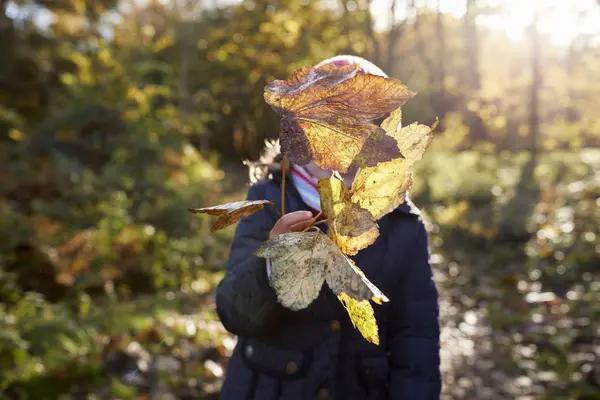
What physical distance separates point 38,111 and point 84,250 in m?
7.66

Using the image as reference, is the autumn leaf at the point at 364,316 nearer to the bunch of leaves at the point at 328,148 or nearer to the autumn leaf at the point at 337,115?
the bunch of leaves at the point at 328,148

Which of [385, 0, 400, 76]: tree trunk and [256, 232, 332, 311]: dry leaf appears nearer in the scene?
[256, 232, 332, 311]: dry leaf

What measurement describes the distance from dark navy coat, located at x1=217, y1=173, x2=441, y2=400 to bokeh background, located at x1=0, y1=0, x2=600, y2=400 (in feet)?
6.04

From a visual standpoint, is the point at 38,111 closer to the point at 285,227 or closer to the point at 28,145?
the point at 28,145

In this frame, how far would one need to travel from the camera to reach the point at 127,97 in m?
7.62

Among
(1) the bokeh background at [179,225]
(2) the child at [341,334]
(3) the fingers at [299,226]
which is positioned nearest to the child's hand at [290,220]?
(3) the fingers at [299,226]

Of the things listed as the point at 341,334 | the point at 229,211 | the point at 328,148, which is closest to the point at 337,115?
the point at 328,148

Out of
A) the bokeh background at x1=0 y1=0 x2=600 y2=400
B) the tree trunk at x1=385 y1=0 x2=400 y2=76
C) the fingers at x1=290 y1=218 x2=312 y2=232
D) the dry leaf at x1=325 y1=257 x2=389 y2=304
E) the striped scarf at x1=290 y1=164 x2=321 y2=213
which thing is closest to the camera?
the dry leaf at x1=325 y1=257 x2=389 y2=304

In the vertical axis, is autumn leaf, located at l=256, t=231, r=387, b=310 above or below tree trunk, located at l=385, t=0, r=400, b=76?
below

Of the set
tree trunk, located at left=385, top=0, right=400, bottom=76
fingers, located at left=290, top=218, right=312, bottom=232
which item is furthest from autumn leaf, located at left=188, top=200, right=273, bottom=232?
tree trunk, located at left=385, top=0, right=400, bottom=76

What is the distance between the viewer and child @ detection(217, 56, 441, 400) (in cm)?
138

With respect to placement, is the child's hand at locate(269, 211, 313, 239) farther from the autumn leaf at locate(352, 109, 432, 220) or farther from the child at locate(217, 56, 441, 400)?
the child at locate(217, 56, 441, 400)

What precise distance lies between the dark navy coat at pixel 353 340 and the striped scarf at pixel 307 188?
0.05 meters

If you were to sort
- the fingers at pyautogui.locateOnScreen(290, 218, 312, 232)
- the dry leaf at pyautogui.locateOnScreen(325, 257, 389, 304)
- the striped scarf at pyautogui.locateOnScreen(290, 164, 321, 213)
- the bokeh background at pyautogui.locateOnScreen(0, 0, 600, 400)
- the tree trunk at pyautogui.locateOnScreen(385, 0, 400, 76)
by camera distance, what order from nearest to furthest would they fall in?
1. the dry leaf at pyautogui.locateOnScreen(325, 257, 389, 304)
2. the fingers at pyautogui.locateOnScreen(290, 218, 312, 232)
3. the striped scarf at pyautogui.locateOnScreen(290, 164, 321, 213)
4. the bokeh background at pyautogui.locateOnScreen(0, 0, 600, 400)
5. the tree trunk at pyautogui.locateOnScreen(385, 0, 400, 76)
